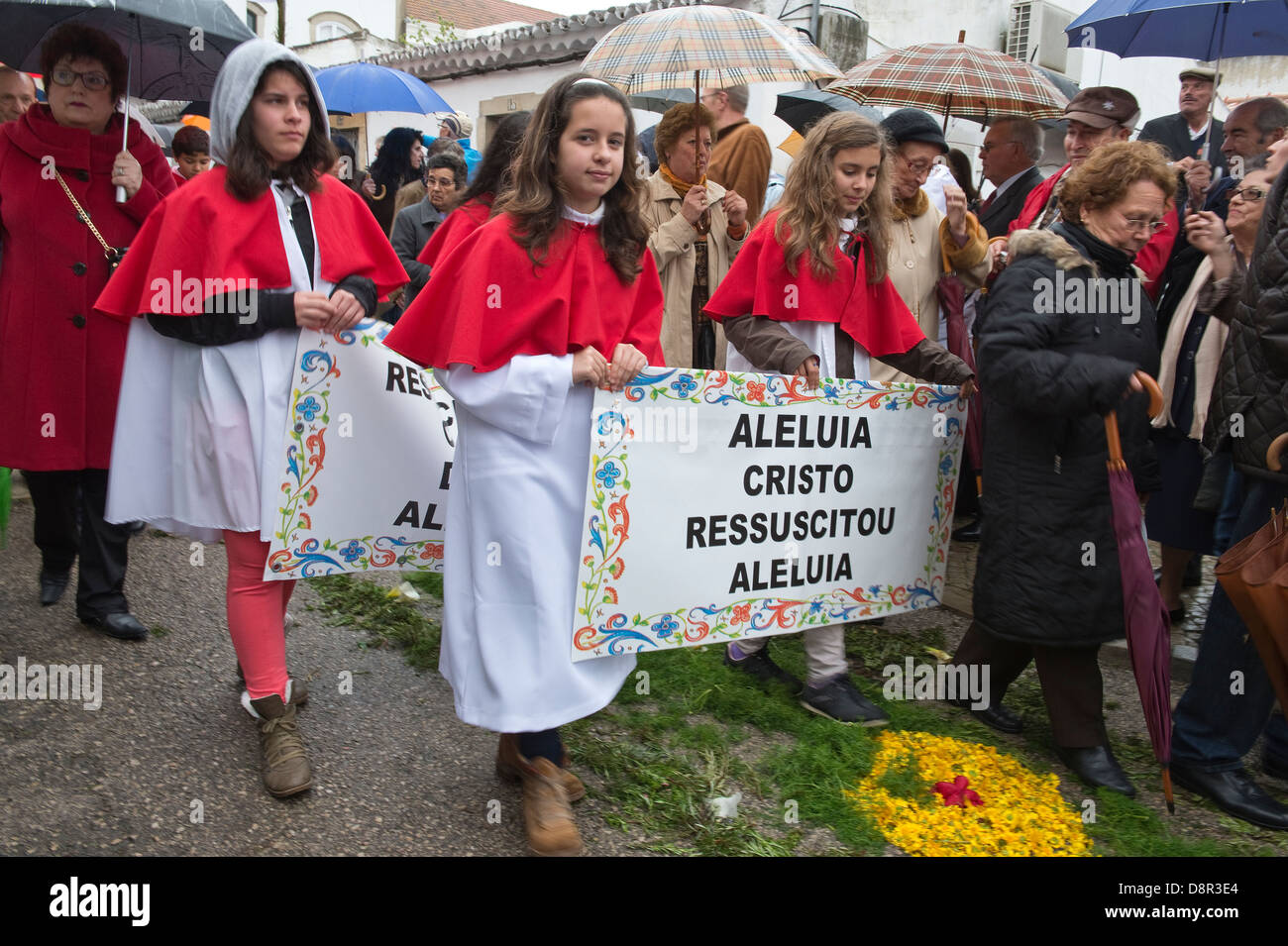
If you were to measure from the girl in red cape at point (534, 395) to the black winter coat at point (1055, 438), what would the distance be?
1.30m

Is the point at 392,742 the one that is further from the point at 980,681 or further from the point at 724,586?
the point at 980,681

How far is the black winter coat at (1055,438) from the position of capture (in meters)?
3.55

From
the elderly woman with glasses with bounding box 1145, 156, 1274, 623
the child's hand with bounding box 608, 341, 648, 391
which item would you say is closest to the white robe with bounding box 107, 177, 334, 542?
the child's hand with bounding box 608, 341, 648, 391

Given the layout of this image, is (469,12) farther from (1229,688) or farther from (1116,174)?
(1229,688)

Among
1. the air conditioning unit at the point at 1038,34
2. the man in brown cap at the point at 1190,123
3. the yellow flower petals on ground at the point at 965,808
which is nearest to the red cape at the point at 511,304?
the yellow flower petals on ground at the point at 965,808

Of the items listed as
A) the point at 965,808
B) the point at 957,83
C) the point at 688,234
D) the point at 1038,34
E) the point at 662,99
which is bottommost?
the point at 965,808

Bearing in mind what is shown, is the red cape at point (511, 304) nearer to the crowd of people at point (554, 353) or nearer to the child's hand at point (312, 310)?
the crowd of people at point (554, 353)

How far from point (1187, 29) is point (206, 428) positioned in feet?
16.9

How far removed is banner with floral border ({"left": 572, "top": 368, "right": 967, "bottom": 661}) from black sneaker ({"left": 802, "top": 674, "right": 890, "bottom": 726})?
0.28m

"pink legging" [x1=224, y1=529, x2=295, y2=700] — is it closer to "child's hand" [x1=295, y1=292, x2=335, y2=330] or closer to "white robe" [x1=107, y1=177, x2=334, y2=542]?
"white robe" [x1=107, y1=177, x2=334, y2=542]

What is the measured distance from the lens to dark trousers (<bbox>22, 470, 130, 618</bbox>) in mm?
4469

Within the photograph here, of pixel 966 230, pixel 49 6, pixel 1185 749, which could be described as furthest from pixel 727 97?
pixel 1185 749

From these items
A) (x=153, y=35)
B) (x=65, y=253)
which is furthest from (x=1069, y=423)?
(x=153, y=35)

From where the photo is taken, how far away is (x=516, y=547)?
306 centimetres
